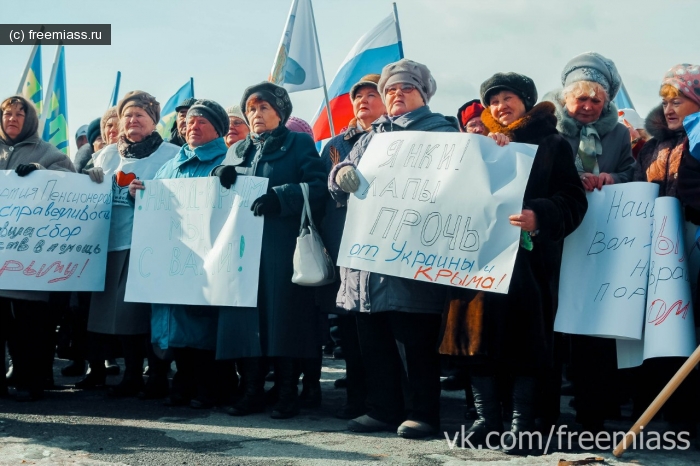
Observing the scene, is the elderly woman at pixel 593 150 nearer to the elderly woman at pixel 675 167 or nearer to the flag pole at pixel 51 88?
the elderly woman at pixel 675 167

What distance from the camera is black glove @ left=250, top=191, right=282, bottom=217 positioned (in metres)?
5.42

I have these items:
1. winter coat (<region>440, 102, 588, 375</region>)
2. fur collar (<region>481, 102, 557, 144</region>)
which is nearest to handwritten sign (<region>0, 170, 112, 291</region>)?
winter coat (<region>440, 102, 588, 375</region>)

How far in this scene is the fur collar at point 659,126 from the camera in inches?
187

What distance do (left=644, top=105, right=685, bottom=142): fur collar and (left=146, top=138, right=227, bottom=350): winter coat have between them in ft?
9.25

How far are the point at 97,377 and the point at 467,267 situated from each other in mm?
3614

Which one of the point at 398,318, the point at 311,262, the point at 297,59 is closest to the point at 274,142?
the point at 311,262

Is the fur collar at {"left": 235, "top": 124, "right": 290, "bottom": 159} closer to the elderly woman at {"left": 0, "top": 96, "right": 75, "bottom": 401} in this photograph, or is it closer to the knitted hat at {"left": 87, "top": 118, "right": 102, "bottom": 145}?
the elderly woman at {"left": 0, "top": 96, "right": 75, "bottom": 401}

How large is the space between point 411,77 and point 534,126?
83cm

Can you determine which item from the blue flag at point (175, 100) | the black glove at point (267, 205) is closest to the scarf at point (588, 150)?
the black glove at point (267, 205)

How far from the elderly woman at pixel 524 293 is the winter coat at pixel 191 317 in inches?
73.8

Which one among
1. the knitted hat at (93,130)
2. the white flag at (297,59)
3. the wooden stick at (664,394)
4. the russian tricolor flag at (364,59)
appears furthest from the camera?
the white flag at (297,59)

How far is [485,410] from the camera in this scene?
4531mm

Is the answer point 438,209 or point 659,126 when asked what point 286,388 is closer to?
point 438,209

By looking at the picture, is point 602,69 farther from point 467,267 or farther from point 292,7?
point 292,7
